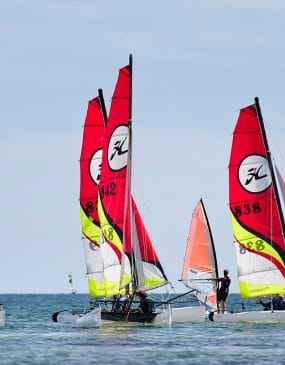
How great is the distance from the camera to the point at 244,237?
63.4 m

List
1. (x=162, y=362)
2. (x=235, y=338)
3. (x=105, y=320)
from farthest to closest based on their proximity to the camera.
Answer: (x=105, y=320), (x=235, y=338), (x=162, y=362)

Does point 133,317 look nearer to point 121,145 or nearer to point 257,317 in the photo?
point 257,317

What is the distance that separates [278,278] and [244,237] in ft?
8.71

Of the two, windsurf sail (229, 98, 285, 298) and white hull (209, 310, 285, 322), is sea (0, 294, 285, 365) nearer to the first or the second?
white hull (209, 310, 285, 322)

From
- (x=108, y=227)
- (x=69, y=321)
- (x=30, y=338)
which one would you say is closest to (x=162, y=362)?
(x=30, y=338)

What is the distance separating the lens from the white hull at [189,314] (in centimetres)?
6197

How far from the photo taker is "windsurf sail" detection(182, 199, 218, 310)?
2694 inches

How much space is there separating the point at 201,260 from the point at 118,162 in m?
11.6

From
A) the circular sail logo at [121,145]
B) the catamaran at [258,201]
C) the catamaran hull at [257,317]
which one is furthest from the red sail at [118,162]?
the catamaran hull at [257,317]

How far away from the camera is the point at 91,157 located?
68375 millimetres

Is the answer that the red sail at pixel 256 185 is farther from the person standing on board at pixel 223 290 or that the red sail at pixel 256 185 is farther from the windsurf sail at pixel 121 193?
the windsurf sail at pixel 121 193

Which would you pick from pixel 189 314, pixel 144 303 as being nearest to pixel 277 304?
pixel 189 314

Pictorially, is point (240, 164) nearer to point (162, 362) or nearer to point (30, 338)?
point (30, 338)

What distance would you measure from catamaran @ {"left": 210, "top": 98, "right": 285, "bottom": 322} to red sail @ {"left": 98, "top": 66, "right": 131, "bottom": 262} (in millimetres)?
5498
